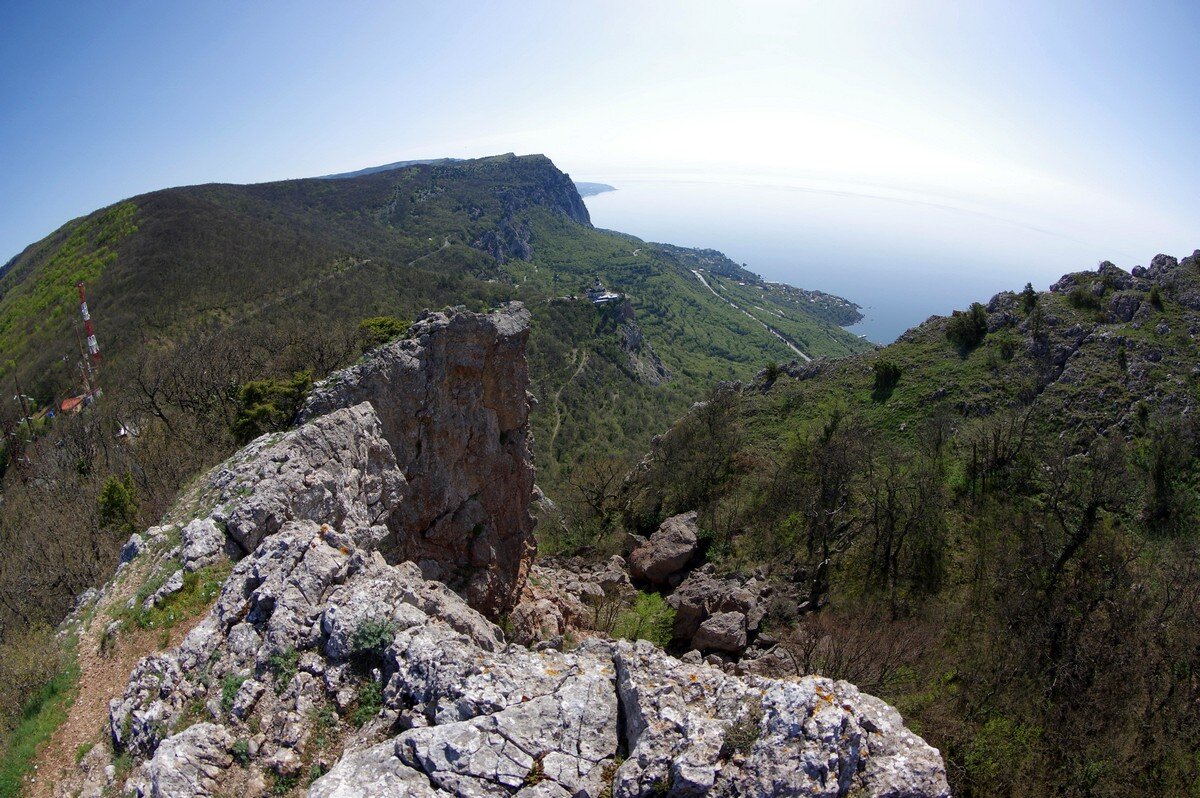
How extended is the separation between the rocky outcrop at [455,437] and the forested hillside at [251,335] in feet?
17.9

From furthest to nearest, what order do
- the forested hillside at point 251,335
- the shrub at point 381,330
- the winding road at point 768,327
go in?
the winding road at point 768,327, the shrub at point 381,330, the forested hillside at point 251,335

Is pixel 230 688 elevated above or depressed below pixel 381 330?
below

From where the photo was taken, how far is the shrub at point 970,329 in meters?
45.9

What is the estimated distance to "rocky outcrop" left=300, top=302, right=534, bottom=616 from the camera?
64.2 ft

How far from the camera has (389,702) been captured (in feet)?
30.4

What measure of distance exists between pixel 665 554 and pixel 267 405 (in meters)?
19.9

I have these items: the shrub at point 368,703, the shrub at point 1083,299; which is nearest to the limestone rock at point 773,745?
the shrub at point 368,703

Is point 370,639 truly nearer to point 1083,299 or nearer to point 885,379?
point 885,379

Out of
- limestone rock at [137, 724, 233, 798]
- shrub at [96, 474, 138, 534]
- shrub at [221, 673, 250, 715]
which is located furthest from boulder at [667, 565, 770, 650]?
shrub at [96, 474, 138, 534]

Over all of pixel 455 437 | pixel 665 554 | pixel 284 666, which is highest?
pixel 455 437

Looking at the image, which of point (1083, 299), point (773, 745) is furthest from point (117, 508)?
point (1083, 299)

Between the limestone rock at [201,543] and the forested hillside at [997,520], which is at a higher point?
the limestone rock at [201,543]

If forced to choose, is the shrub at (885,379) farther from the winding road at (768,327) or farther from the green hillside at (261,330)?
the winding road at (768,327)

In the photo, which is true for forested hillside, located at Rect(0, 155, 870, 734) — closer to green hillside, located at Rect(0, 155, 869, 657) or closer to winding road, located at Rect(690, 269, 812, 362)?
green hillside, located at Rect(0, 155, 869, 657)
